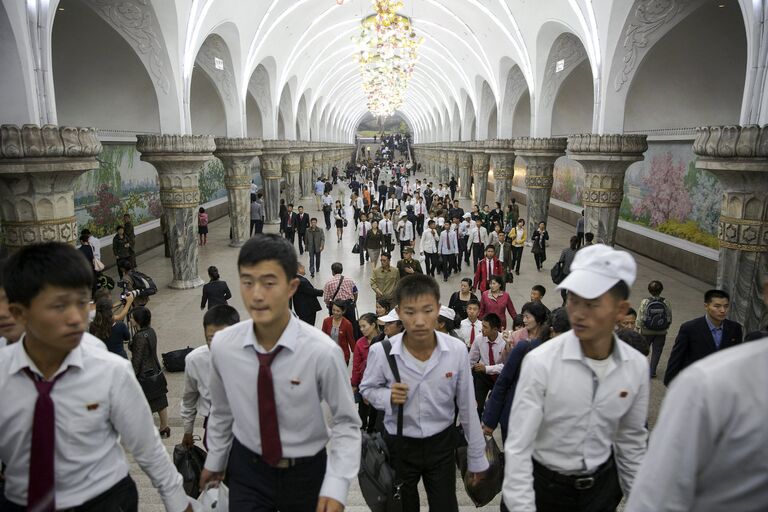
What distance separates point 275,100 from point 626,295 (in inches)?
863

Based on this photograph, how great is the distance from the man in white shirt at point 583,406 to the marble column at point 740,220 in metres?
5.59

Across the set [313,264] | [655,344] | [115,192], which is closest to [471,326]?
[655,344]

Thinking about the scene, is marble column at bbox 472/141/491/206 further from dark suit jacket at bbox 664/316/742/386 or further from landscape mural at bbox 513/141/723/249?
dark suit jacket at bbox 664/316/742/386

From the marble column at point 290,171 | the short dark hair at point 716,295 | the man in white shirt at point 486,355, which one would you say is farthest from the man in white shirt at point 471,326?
the marble column at point 290,171

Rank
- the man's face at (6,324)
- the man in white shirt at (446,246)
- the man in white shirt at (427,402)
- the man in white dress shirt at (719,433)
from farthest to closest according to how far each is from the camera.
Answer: the man in white shirt at (446,246), the man in white shirt at (427,402), the man's face at (6,324), the man in white dress shirt at (719,433)

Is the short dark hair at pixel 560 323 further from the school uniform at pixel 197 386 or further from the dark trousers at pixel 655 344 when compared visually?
the dark trousers at pixel 655 344

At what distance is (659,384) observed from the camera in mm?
6820

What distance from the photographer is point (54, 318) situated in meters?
1.89

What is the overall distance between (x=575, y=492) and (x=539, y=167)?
50.2 feet

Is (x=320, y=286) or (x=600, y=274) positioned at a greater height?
(x=600, y=274)

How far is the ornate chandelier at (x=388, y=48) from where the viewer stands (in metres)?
18.4

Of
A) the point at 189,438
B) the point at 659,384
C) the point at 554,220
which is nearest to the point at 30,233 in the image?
the point at 189,438

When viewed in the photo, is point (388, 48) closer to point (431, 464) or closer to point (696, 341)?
point (696, 341)

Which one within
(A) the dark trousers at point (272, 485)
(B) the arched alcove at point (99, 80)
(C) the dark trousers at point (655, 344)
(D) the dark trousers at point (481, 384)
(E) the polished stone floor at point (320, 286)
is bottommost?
(E) the polished stone floor at point (320, 286)
